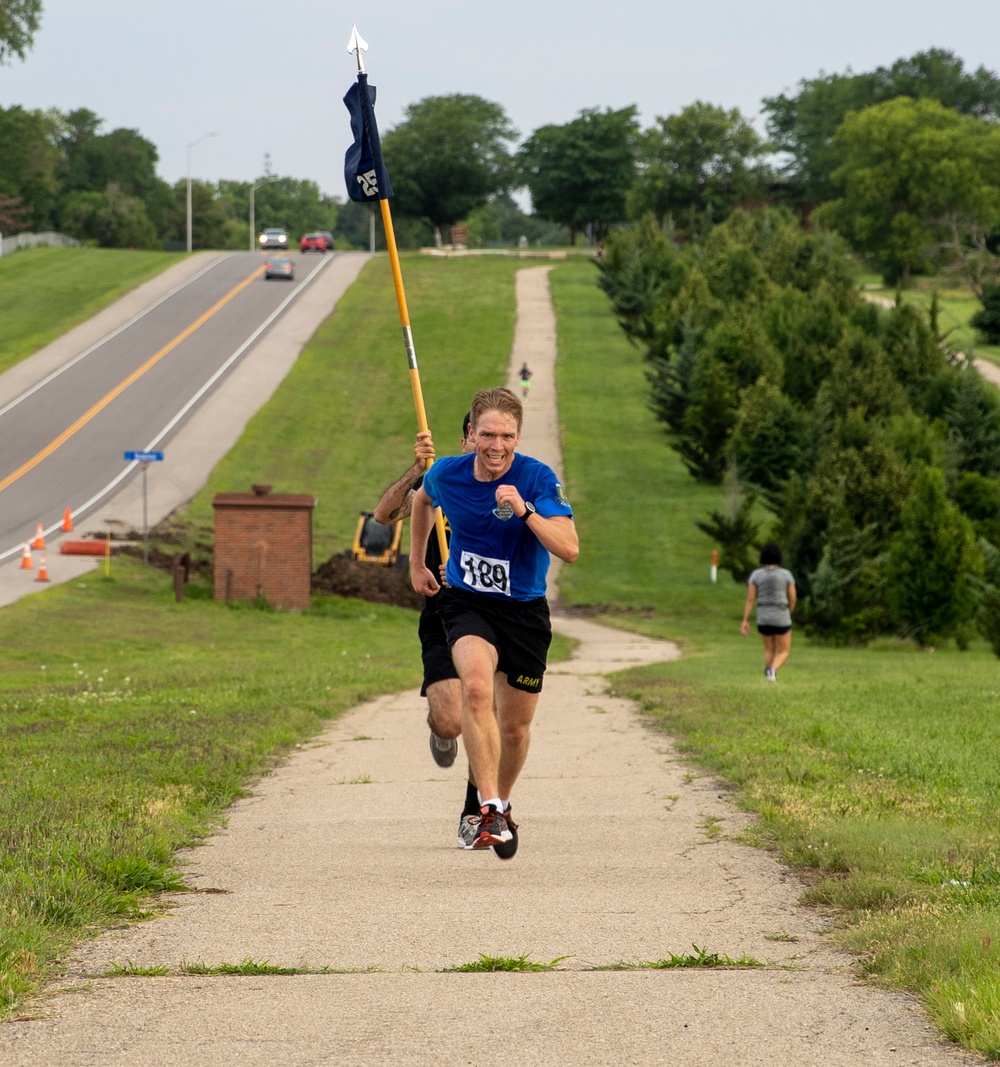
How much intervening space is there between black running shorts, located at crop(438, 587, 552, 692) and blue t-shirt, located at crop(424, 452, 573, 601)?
60 mm

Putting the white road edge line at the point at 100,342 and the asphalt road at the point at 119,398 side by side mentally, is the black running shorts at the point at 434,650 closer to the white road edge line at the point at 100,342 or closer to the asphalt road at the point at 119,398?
the asphalt road at the point at 119,398

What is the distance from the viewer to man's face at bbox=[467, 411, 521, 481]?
7.30 meters

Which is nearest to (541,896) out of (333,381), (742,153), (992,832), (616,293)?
(992,832)

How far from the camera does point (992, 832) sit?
7.55 meters

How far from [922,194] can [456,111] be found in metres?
A: 37.4

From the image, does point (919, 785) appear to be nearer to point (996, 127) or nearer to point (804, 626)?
point (804, 626)

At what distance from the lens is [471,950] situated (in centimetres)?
550

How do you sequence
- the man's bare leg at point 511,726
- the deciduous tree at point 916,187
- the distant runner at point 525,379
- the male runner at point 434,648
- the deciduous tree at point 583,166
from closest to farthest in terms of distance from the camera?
the man's bare leg at point 511,726 → the male runner at point 434,648 → the distant runner at point 525,379 → the deciduous tree at point 916,187 → the deciduous tree at point 583,166

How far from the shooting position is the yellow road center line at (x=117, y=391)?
149 ft

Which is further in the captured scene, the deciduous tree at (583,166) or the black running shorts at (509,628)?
the deciduous tree at (583,166)

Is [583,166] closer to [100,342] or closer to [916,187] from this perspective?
[916,187]

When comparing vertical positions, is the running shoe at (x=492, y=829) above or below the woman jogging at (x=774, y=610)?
above

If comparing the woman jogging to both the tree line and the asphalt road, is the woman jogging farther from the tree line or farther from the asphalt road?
the tree line

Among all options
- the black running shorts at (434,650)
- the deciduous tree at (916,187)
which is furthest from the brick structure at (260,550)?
the deciduous tree at (916,187)
